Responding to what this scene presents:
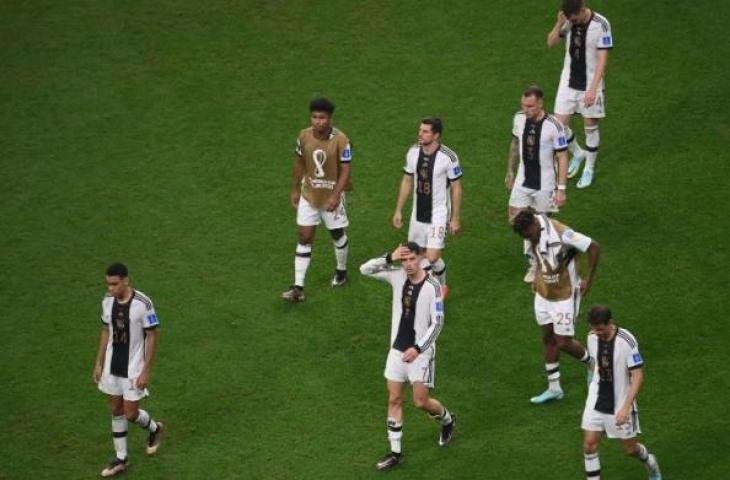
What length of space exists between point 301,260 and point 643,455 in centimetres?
502

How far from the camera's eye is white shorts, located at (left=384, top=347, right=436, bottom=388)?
581 inches

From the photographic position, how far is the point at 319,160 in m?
17.2

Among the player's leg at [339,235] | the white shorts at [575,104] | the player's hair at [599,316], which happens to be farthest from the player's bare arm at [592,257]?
the white shorts at [575,104]

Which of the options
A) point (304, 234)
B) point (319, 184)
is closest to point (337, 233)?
point (304, 234)

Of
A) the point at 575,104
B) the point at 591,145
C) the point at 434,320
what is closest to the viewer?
the point at 434,320

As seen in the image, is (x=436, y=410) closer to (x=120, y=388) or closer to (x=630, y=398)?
(x=630, y=398)

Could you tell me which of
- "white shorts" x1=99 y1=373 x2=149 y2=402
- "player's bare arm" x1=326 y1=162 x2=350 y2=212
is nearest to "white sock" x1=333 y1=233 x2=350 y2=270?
"player's bare arm" x1=326 y1=162 x2=350 y2=212

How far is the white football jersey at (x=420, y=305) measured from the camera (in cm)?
1464

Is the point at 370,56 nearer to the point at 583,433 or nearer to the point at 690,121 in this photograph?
the point at 690,121

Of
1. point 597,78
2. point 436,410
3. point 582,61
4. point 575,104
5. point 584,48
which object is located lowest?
point 436,410

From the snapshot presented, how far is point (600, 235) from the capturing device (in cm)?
1856

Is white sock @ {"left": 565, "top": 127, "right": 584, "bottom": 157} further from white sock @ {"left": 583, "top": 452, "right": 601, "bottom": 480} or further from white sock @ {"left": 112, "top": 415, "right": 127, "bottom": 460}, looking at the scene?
white sock @ {"left": 112, "top": 415, "right": 127, "bottom": 460}

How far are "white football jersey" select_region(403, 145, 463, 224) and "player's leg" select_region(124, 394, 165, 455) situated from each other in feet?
12.2

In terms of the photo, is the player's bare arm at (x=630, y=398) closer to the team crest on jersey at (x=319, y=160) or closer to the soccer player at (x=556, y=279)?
the soccer player at (x=556, y=279)
